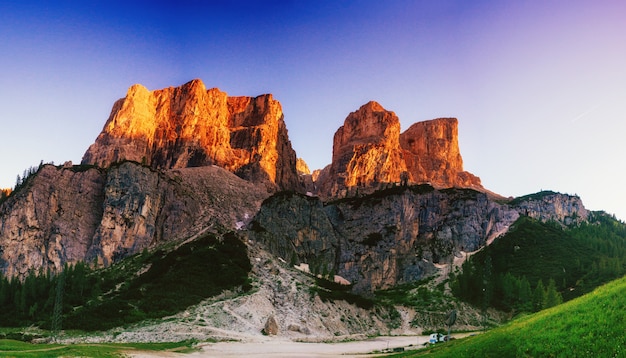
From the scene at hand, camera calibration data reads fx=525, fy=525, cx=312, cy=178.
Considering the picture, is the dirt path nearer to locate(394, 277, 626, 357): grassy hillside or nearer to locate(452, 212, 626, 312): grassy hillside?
locate(394, 277, 626, 357): grassy hillside

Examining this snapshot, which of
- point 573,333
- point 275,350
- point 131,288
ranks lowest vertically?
point 275,350

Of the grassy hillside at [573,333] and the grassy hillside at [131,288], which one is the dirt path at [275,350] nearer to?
the grassy hillside at [131,288]

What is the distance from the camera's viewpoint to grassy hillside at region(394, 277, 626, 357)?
2586 cm

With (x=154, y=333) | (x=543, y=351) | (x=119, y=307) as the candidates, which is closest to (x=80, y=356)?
(x=154, y=333)

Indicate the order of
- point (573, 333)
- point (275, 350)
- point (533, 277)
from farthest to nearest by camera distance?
point (533, 277)
point (275, 350)
point (573, 333)

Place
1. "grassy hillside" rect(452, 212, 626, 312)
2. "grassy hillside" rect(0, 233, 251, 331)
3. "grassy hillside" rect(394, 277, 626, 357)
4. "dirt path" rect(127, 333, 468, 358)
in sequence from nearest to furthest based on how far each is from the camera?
1. "grassy hillside" rect(394, 277, 626, 357)
2. "dirt path" rect(127, 333, 468, 358)
3. "grassy hillside" rect(0, 233, 251, 331)
4. "grassy hillside" rect(452, 212, 626, 312)

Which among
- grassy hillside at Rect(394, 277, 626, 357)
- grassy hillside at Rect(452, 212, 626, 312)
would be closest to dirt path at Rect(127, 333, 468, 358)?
grassy hillside at Rect(394, 277, 626, 357)

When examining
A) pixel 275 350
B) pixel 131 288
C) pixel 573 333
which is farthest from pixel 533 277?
pixel 573 333

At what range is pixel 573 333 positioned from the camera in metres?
27.9

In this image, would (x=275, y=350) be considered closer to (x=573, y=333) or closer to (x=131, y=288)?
(x=573, y=333)

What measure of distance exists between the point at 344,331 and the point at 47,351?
247 ft

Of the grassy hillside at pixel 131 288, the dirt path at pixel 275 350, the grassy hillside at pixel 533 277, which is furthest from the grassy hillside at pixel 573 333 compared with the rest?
the grassy hillside at pixel 533 277

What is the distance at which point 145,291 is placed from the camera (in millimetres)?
124688

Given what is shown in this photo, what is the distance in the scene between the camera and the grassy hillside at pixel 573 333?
25859 mm
